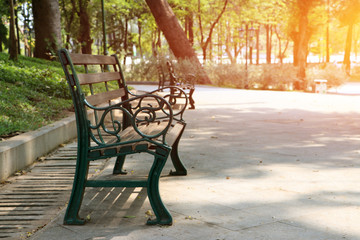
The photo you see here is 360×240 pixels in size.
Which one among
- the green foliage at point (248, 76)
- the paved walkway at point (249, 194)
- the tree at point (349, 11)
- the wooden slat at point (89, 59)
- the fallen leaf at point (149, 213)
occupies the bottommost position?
the paved walkway at point (249, 194)

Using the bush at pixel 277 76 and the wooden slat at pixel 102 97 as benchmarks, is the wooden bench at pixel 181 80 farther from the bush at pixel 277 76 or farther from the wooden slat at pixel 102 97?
the bush at pixel 277 76

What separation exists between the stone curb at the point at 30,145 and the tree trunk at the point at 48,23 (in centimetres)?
1078

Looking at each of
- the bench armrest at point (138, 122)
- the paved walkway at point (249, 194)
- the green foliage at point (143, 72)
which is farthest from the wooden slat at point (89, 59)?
the green foliage at point (143, 72)

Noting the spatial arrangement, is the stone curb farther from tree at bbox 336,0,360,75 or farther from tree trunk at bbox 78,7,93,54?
tree at bbox 336,0,360,75

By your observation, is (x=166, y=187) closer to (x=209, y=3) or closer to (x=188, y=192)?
(x=188, y=192)

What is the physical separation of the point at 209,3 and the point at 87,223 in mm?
36076

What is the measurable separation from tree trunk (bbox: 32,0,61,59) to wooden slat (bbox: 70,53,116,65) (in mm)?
12813

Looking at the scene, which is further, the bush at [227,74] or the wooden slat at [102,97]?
the bush at [227,74]

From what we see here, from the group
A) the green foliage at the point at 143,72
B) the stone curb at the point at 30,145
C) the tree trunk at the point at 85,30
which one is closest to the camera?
the stone curb at the point at 30,145

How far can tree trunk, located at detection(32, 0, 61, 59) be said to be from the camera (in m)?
17.8

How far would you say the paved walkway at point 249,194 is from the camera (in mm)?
3578

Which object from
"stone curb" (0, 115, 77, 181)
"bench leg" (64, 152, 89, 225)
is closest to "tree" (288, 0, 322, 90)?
"stone curb" (0, 115, 77, 181)

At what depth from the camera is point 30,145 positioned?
6059 mm

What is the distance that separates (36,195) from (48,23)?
1411 centimetres
